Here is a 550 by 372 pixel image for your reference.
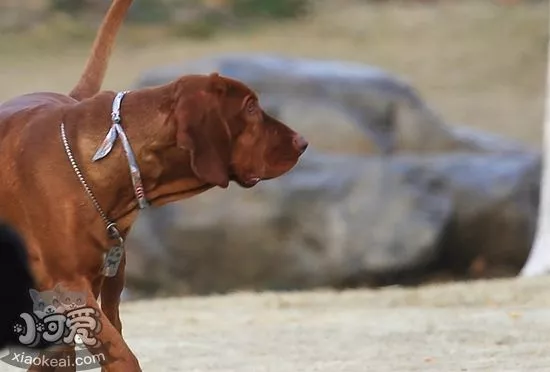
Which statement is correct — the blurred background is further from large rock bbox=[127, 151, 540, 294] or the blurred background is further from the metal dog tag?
the metal dog tag

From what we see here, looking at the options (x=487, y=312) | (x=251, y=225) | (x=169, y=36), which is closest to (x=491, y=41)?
(x=169, y=36)

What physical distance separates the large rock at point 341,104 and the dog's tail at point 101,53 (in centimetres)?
545

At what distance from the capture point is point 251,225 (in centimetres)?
748

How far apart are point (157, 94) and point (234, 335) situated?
7.04 feet

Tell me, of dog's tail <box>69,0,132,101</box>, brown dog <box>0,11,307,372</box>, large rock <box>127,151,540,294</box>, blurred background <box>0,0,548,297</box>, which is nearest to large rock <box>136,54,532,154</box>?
blurred background <box>0,0,548,297</box>

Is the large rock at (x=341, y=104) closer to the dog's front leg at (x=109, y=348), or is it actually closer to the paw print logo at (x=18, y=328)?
the paw print logo at (x=18, y=328)

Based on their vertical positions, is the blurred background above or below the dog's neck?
below

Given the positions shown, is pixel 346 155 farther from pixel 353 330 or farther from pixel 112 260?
pixel 112 260

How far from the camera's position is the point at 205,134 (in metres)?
2.13

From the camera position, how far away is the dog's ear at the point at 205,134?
2.12 meters

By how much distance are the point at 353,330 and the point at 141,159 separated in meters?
2.23

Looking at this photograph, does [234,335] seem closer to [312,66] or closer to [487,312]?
[487,312]

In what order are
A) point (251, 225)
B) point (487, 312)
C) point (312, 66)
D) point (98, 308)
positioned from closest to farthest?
point (98, 308) → point (487, 312) → point (251, 225) → point (312, 66)

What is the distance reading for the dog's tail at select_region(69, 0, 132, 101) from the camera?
2.63m
